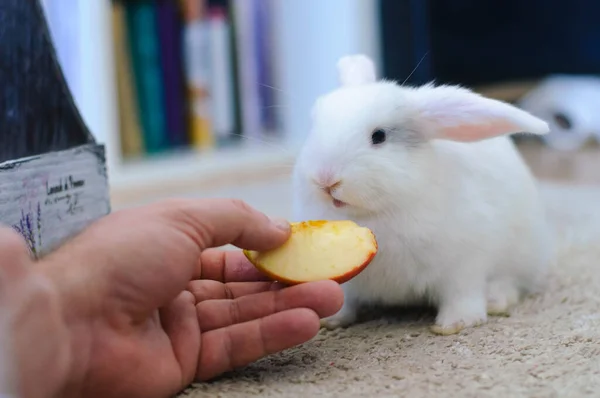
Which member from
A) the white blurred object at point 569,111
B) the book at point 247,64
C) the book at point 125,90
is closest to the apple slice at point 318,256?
the book at point 125,90

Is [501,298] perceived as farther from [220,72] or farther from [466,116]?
[220,72]

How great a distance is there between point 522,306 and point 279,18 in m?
1.98

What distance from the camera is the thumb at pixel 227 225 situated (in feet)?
2.74

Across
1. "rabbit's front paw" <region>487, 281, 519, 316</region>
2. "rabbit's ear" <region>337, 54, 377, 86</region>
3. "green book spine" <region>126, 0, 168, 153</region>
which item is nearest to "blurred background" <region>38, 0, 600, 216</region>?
"green book spine" <region>126, 0, 168, 153</region>

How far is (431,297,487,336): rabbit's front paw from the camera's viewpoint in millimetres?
1020

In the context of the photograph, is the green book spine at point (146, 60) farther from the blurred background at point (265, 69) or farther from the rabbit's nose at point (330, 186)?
the rabbit's nose at point (330, 186)

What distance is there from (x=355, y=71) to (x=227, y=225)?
1.56 feet

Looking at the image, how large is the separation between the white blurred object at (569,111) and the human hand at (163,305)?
2340 mm

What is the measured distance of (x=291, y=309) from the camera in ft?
2.90

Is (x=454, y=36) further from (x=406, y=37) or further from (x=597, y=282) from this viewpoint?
(x=597, y=282)

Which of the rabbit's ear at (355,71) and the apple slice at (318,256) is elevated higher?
the rabbit's ear at (355,71)

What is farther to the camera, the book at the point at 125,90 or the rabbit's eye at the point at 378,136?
the book at the point at 125,90

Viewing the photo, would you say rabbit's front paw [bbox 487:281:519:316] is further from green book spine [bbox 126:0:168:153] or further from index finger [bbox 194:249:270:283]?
green book spine [bbox 126:0:168:153]

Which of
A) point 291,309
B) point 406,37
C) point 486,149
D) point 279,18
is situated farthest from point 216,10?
point 291,309
